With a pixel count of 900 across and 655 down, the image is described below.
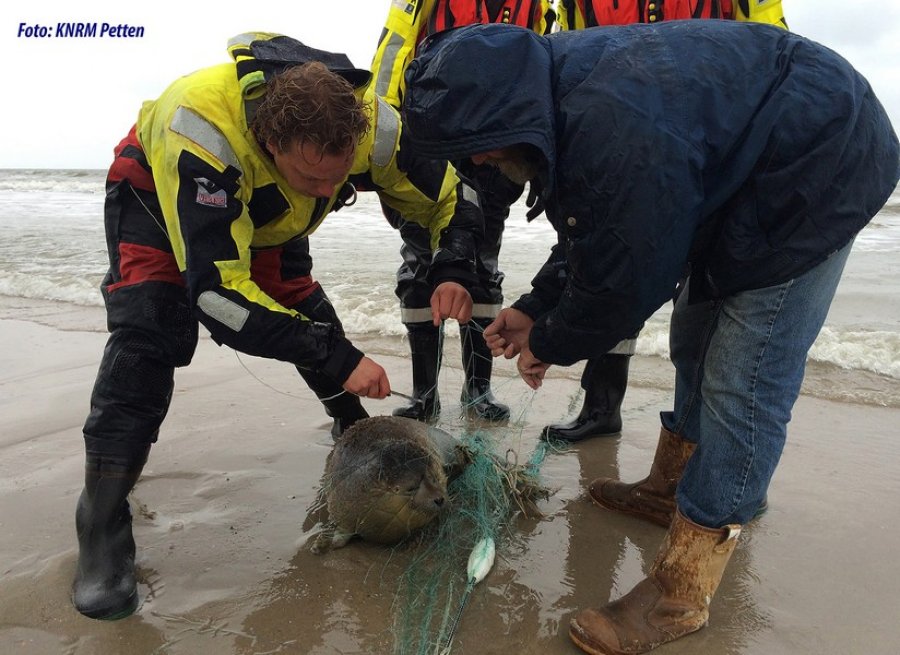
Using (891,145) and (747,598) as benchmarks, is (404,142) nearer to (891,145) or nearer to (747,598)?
(891,145)

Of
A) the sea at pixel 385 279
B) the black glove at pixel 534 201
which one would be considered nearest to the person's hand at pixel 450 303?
the black glove at pixel 534 201

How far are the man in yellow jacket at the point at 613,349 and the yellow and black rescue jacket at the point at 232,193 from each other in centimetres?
156

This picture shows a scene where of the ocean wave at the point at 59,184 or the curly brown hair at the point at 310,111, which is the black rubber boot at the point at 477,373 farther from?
the ocean wave at the point at 59,184

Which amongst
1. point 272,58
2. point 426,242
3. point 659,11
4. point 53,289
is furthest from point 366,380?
point 53,289

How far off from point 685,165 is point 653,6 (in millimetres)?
2253

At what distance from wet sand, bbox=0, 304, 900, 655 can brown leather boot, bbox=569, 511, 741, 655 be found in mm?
74

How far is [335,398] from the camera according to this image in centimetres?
358

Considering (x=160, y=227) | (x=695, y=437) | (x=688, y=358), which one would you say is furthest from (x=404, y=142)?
(x=695, y=437)

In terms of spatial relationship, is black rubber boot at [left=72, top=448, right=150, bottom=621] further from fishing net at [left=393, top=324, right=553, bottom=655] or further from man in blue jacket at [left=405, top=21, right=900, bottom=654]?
man in blue jacket at [left=405, top=21, right=900, bottom=654]

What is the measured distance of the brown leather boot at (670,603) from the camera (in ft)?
7.25

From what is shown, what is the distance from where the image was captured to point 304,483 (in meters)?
3.38

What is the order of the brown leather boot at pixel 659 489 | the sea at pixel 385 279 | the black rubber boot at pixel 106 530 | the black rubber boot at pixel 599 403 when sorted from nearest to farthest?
the black rubber boot at pixel 106 530
the brown leather boot at pixel 659 489
the black rubber boot at pixel 599 403
the sea at pixel 385 279

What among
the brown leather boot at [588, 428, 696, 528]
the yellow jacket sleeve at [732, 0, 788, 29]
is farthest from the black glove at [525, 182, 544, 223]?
the yellow jacket sleeve at [732, 0, 788, 29]

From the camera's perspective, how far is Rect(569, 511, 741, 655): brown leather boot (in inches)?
87.0
